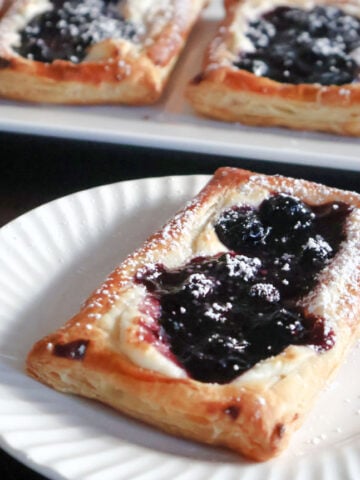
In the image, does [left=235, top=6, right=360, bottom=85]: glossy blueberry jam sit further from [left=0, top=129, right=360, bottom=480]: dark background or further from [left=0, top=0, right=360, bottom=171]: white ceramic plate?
[left=0, top=129, right=360, bottom=480]: dark background

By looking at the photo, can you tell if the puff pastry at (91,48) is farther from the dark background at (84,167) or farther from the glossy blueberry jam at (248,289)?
the glossy blueberry jam at (248,289)

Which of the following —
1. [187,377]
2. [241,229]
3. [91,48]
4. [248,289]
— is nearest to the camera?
[187,377]

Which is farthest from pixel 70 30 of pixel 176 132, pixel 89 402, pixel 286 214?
pixel 89 402

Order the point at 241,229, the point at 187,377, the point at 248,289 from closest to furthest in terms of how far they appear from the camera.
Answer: the point at 187,377
the point at 248,289
the point at 241,229

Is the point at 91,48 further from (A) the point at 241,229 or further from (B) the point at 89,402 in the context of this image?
(B) the point at 89,402

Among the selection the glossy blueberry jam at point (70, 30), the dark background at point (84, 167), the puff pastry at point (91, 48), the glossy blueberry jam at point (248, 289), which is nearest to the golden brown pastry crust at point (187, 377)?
the glossy blueberry jam at point (248, 289)

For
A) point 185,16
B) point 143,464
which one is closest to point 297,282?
point 143,464
